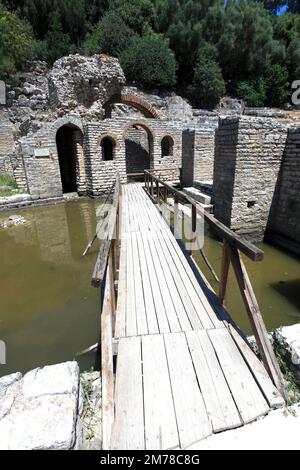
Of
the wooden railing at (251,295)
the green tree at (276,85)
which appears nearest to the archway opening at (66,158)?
the wooden railing at (251,295)

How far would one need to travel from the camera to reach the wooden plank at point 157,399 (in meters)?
1.69

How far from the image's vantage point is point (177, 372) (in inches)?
85.4

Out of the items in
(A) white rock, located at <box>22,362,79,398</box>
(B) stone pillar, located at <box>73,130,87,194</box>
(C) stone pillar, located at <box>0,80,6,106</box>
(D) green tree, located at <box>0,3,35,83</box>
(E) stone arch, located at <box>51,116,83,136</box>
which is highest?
(D) green tree, located at <box>0,3,35,83</box>

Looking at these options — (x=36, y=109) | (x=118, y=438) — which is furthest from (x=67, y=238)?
(x=36, y=109)

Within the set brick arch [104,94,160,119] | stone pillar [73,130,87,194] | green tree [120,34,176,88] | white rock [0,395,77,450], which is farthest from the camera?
green tree [120,34,176,88]

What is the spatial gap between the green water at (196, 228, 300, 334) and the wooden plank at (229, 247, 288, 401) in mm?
1291

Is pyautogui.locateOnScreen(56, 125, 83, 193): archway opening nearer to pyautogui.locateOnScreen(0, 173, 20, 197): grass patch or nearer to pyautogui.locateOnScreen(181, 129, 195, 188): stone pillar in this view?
pyautogui.locateOnScreen(0, 173, 20, 197): grass patch

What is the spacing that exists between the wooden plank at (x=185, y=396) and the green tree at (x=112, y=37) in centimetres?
2668

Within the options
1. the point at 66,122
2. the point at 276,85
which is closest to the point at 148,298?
the point at 66,122

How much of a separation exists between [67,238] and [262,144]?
5.67 metres

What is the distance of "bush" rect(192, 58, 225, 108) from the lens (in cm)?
2222

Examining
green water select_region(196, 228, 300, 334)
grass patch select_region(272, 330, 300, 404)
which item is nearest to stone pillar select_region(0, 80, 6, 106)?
green water select_region(196, 228, 300, 334)

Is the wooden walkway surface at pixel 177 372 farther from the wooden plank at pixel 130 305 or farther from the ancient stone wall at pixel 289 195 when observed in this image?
the ancient stone wall at pixel 289 195
